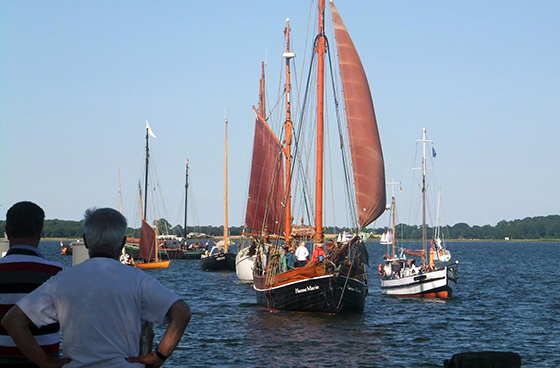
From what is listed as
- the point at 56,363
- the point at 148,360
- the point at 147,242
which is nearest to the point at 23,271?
the point at 56,363

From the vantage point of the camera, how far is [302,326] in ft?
81.3

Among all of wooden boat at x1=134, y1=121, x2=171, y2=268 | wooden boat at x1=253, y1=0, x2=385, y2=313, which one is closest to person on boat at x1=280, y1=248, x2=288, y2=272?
wooden boat at x1=253, y1=0, x2=385, y2=313

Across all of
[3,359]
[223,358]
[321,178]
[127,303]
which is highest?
[321,178]

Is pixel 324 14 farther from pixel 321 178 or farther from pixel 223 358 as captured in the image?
pixel 223 358

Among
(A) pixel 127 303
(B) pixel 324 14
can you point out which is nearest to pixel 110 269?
(A) pixel 127 303

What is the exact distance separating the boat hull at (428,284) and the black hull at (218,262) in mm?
30605

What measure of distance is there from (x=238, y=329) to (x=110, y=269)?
21.6 m

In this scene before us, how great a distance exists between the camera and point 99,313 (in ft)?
13.9

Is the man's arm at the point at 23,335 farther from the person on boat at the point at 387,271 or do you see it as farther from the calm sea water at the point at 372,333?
the person on boat at the point at 387,271

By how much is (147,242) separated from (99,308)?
63184mm

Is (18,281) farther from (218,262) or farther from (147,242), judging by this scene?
(218,262)

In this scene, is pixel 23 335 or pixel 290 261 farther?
pixel 290 261

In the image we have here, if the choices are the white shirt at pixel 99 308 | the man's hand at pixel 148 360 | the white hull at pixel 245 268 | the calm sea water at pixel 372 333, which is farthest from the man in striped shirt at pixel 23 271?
the white hull at pixel 245 268

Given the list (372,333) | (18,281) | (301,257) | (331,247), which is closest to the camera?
(18,281)
